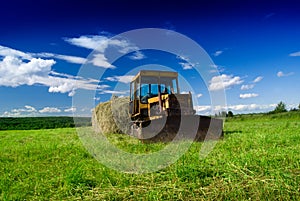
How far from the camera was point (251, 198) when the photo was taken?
147 inches

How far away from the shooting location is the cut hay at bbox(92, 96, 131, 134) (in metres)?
14.1

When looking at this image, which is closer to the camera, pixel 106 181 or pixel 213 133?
pixel 106 181

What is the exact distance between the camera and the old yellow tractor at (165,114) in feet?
32.4

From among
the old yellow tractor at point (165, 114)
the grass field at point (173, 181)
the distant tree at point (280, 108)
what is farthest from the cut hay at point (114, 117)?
the distant tree at point (280, 108)

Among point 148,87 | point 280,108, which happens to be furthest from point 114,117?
point 280,108

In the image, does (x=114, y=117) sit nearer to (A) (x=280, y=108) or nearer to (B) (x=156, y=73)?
(B) (x=156, y=73)

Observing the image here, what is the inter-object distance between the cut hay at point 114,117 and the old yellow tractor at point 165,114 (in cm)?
152

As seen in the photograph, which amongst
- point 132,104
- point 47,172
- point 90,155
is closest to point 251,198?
point 47,172

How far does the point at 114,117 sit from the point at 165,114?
4.52 meters

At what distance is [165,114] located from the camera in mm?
10430

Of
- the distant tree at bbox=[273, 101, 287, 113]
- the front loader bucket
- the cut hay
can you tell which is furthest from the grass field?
the distant tree at bbox=[273, 101, 287, 113]

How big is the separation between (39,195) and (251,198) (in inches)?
113

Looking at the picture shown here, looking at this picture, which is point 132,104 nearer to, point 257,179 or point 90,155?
point 90,155

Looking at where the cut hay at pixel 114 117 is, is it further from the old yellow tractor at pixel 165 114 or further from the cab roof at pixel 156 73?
the cab roof at pixel 156 73
